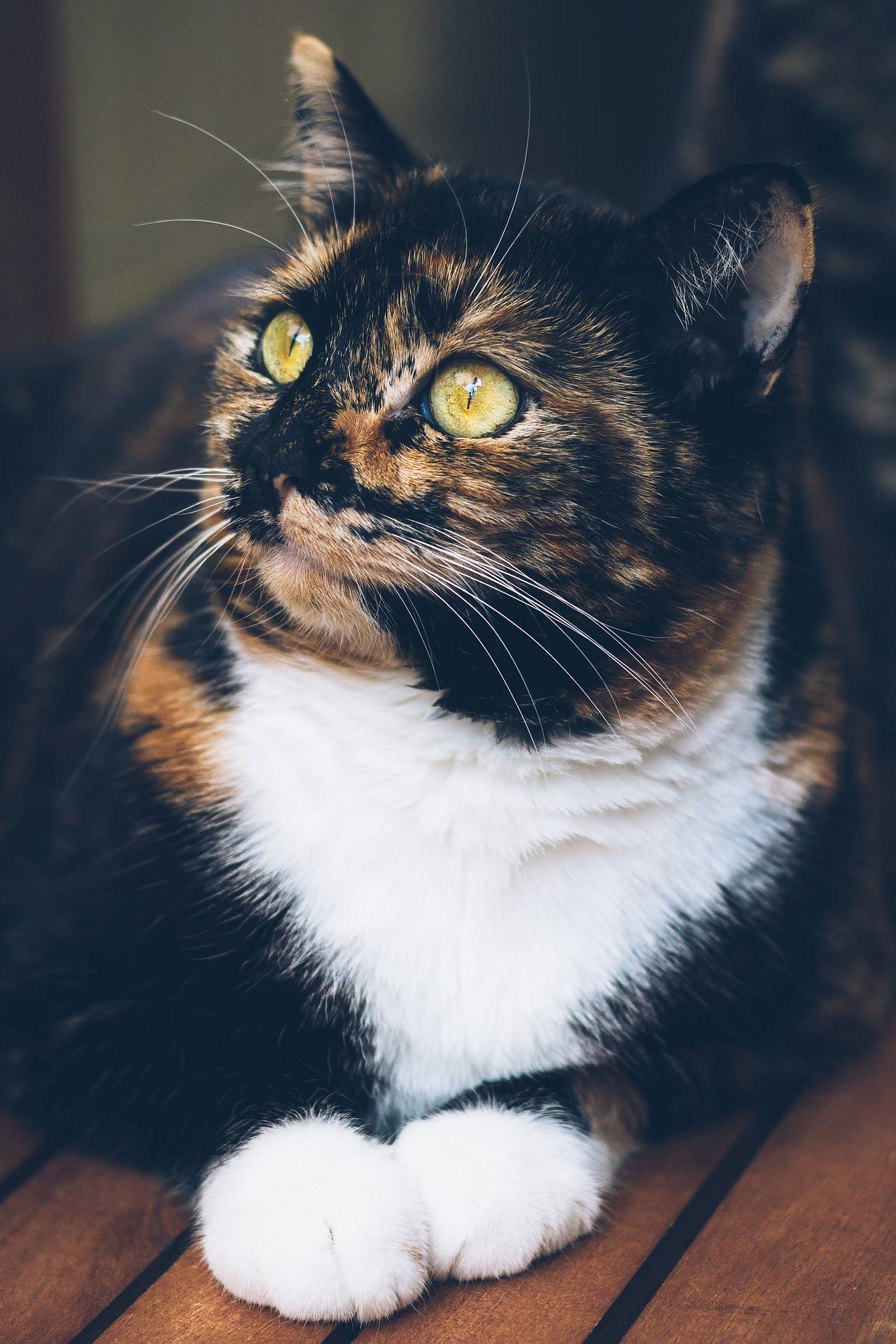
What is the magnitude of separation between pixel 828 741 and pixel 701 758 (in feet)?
0.61

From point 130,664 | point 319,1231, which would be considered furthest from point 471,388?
point 319,1231

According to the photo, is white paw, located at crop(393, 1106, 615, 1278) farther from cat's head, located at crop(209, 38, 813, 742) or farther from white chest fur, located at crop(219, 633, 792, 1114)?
cat's head, located at crop(209, 38, 813, 742)

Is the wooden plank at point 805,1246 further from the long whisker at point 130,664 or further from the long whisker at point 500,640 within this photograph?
the long whisker at point 130,664

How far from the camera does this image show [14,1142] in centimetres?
110

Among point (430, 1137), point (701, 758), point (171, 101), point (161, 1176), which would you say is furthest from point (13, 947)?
point (171, 101)

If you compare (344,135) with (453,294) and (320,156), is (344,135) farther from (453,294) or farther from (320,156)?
(453,294)

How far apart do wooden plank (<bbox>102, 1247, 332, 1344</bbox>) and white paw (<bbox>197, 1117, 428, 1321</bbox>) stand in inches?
0.5

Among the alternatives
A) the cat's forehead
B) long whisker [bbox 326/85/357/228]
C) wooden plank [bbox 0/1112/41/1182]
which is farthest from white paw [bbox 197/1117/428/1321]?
long whisker [bbox 326/85/357/228]

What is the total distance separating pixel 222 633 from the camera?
3.65 feet

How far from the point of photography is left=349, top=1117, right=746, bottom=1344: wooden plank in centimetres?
87

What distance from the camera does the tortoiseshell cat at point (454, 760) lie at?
2.97 ft

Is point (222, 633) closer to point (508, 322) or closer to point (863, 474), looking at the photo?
point (508, 322)

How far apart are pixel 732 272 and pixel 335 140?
44 cm

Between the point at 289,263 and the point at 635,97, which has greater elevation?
the point at 635,97
